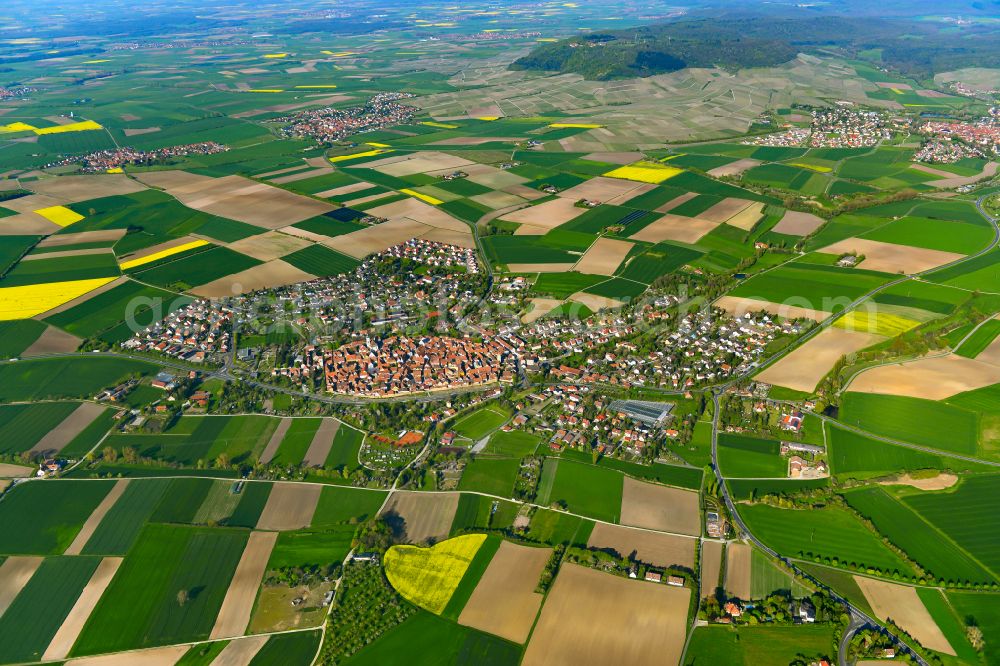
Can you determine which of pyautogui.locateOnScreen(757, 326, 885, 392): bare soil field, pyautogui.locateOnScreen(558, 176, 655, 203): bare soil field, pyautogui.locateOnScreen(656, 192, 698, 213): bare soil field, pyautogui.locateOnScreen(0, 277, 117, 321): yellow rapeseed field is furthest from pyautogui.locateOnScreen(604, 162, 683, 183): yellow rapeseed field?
pyautogui.locateOnScreen(0, 277, 117, 321): yellow rapeseed field

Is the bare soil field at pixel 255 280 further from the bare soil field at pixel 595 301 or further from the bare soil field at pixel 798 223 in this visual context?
the bare soil field at pixel 798 223

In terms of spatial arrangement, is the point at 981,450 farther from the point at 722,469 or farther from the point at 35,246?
the point at 35,246

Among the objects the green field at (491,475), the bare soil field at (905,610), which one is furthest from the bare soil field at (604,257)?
the bare soil field at (905,610)

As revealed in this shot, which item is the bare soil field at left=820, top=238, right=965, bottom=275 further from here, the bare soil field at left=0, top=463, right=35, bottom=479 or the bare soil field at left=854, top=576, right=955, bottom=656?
the bare soil field at left=0, top=463, right=35, bottom=479

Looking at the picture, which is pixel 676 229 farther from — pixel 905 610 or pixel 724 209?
pixel 905 610

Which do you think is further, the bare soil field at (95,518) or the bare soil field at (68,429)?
the bare soil field at (68,429)

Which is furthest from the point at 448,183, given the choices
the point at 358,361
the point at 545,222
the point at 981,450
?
the point at 981,450

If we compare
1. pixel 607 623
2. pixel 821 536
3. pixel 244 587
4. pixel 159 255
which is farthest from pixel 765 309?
pixel 159 255
